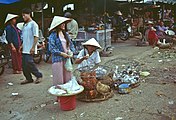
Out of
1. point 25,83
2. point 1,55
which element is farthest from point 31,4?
point 25,83

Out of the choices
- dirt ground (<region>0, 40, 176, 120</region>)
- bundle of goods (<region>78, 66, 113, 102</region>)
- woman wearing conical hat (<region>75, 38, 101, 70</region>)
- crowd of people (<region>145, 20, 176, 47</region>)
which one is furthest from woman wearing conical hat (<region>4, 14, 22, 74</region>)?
crowd of people (<region>145, 20, 176, 47</region>)

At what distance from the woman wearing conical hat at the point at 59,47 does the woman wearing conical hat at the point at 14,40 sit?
3082 millimetres

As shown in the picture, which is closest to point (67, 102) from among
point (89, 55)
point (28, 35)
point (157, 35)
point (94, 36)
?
point (89, 55)

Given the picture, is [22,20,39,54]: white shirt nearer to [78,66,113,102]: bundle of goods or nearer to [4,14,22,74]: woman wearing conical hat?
[4,14,22,74]: woman wearing conical hat

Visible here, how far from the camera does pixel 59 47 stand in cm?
507

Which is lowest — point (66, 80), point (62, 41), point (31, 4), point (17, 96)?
point (17, 96)

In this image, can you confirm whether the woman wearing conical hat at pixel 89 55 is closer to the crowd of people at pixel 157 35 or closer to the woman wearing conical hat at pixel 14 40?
the woman wearing conical hat at pixel 14 40

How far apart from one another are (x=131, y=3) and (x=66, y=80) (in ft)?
47.5

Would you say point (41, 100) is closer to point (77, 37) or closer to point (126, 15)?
point (77, 37)

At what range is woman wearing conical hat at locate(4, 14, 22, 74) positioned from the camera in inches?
Answer: 306

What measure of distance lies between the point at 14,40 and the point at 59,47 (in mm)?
3312

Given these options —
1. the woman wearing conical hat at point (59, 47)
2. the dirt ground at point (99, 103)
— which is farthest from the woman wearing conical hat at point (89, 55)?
the dirt ground at point (99, 103)

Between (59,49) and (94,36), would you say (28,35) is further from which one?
(94,36)

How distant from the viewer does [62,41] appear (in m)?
5.07
